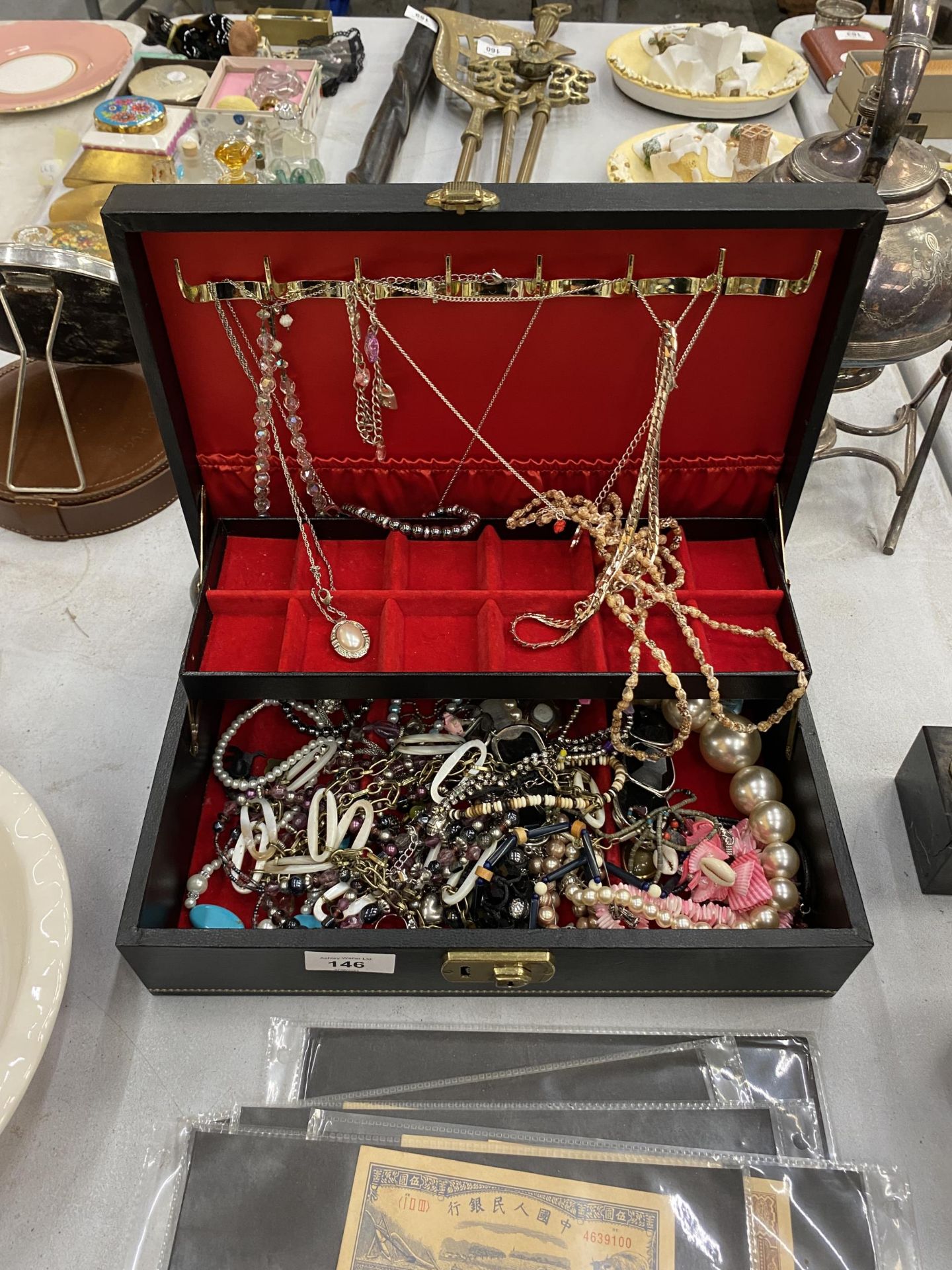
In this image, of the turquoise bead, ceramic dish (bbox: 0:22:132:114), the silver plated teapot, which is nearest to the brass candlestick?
ceramic dish (bbox: 0:22:132:114)

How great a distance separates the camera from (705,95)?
1.86 m

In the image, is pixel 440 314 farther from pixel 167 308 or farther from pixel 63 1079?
pixel 63 1079

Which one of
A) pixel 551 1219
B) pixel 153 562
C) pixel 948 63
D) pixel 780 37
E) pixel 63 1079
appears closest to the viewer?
pixel 551 1219

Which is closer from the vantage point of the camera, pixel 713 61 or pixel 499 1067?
pixel 499 1067

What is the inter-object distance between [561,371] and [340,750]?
0.55 metres

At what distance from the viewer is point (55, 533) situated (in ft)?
4.60

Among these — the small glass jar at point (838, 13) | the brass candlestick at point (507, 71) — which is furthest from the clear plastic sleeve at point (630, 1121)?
the small glass jar at point (838, 13)

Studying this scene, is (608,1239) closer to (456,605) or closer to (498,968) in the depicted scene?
(498,968)

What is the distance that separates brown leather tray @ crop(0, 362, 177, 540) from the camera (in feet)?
4.50

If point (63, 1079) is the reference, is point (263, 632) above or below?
above

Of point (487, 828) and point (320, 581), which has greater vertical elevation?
point (320, 581)

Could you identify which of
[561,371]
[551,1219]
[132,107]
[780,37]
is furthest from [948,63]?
[551,1219]

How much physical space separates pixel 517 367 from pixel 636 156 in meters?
0.93

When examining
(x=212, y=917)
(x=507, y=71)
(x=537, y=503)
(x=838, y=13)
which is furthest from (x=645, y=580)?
(x=838, y=13)
